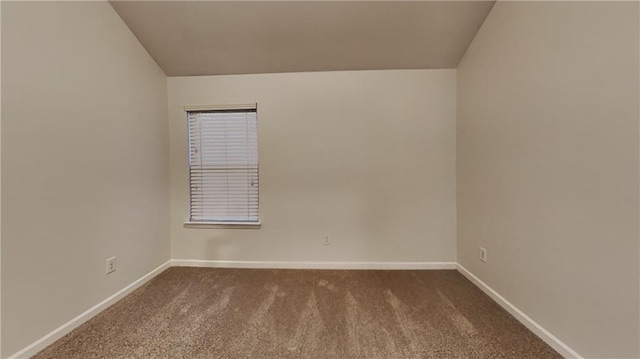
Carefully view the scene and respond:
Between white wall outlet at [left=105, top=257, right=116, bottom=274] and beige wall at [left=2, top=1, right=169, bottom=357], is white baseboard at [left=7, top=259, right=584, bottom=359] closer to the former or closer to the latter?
beige wall at [left=2, top=1, right=169, bottom=357]

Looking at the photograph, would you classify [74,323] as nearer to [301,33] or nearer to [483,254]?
[301,33]

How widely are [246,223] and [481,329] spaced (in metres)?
2.30

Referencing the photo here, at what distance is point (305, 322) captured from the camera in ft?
5.52

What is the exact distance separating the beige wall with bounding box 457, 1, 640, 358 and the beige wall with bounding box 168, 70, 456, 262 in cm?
49

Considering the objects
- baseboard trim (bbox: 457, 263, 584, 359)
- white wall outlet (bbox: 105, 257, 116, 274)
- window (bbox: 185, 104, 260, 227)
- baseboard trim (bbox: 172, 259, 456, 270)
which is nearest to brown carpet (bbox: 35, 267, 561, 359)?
baseboard trim (bbox: 457, 263, 584, 359)

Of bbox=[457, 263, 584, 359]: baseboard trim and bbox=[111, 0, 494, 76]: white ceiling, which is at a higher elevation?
bbox=[111, 0, 494, 76]: white ceiling

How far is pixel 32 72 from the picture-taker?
141 cm

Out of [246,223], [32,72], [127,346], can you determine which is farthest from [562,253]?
[32,72]

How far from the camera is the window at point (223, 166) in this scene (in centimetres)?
265

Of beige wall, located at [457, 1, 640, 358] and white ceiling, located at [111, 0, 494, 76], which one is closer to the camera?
beige wall, located at [457, 1, 640, 358]

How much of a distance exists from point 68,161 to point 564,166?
325 centimetres

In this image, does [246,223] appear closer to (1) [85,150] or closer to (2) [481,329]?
(1) [85,150]

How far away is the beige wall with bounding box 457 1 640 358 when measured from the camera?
43.3 inches

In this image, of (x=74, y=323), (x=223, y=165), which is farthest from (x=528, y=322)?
(x=74, y=323)
